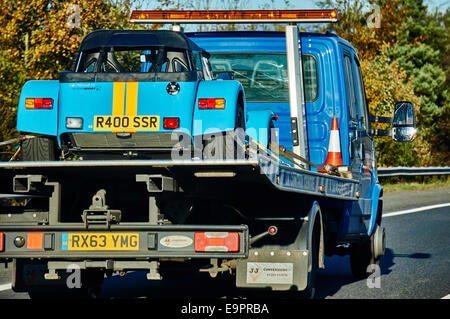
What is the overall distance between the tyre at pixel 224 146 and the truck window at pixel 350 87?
8.19 feet

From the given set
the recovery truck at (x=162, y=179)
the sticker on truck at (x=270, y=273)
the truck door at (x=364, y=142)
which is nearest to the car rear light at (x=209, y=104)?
the recovery truck at (x=162, y=179)

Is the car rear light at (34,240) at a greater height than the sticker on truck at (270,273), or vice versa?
the car rear light at (34,240)

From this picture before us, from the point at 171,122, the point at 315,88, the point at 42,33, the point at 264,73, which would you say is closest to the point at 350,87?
the point at 315,88

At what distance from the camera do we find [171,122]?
6820mm

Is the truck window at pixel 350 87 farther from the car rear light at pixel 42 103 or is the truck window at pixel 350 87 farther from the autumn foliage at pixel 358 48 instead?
the car rear light at pixel 42 103

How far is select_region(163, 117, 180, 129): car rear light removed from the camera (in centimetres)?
680

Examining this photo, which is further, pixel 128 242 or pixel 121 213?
pixel 121 213

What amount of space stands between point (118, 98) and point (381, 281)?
4055 millimetres

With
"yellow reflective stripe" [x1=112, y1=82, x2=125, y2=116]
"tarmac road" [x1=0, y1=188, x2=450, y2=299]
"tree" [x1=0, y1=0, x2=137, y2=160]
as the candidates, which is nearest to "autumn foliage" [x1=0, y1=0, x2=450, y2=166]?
"tree" [x1=0, y1=0, x2=137, y2=160]

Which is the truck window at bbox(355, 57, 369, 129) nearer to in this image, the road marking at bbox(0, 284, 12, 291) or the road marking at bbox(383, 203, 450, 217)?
the road marking at bbox(0, 284, 12, 291)

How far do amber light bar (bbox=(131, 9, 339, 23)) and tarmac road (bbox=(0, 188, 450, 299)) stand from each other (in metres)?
2.65

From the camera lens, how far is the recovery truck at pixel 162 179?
609 centimetres

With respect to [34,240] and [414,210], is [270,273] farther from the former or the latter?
[414,210]
